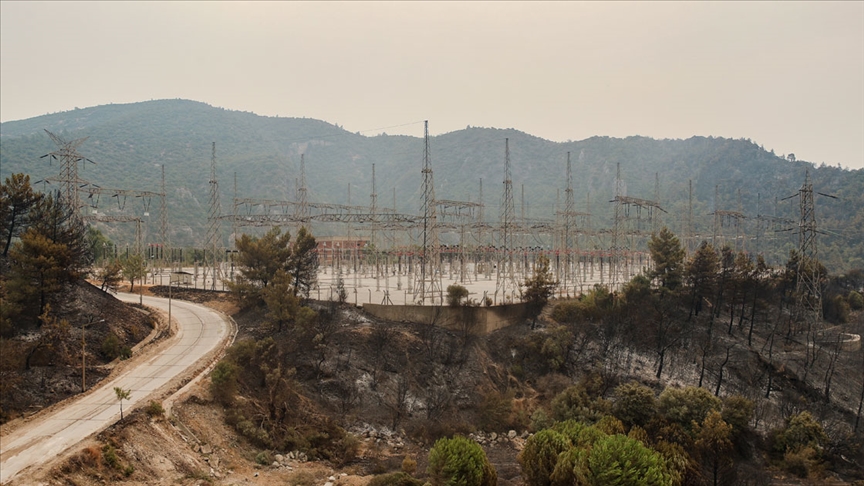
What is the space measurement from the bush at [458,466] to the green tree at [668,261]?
33.7 metres

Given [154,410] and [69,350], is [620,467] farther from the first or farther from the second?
[69,350]

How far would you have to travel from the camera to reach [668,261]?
49156 millimetres

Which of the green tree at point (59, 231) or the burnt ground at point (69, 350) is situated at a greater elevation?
the green tree at point (59, 231)

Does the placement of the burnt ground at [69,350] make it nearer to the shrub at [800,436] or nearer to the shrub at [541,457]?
the shrub at [541,457]

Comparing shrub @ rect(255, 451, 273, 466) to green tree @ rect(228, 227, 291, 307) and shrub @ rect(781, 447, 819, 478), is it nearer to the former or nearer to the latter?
green tree @ rect(228, 227, 291, 307)

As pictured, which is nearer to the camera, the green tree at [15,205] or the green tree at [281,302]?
the green tree at [15,205]

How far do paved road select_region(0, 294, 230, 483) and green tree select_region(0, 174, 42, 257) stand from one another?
37.2 ft

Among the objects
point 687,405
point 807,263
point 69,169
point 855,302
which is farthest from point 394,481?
point 855,302

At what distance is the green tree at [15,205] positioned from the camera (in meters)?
34.0

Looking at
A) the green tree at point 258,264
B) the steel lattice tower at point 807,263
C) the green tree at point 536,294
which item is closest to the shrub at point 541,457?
the green tree at point 536,294

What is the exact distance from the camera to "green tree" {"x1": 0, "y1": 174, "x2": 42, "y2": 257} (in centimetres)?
3400

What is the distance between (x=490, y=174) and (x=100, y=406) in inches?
6480

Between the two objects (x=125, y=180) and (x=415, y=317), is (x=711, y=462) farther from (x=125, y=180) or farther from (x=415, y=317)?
(x=125, y=180)

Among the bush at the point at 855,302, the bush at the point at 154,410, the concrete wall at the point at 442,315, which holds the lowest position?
the bush at the point at 154,410
